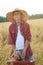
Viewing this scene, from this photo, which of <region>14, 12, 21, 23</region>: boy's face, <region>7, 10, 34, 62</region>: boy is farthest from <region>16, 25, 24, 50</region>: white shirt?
<region>14, 12, 21, 23</region>: boy's face

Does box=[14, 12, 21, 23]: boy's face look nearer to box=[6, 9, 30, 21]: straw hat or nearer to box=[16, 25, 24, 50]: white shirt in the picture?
box=[6, 9, 30, 21]: straw hat

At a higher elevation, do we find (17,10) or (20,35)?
(17,10)

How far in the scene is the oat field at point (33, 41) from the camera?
2.76 m

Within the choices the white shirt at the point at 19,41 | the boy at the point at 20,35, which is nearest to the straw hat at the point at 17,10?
the boy at the point at 20,35

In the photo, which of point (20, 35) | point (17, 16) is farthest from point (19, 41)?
point (17, 16)

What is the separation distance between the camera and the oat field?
9.06 ft

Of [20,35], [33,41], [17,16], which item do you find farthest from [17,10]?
[33,41]

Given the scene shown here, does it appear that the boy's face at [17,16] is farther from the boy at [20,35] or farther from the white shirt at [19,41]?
the white shirt at [19,41]

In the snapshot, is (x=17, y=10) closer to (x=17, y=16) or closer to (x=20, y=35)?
(x=17, y=16)

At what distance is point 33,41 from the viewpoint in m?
2.79

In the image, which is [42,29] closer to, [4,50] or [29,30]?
[29,30]

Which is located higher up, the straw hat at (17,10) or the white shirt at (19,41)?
the straw hat at (17,10)

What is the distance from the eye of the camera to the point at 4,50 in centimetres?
282

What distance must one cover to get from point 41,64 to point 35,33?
0.34 metres
